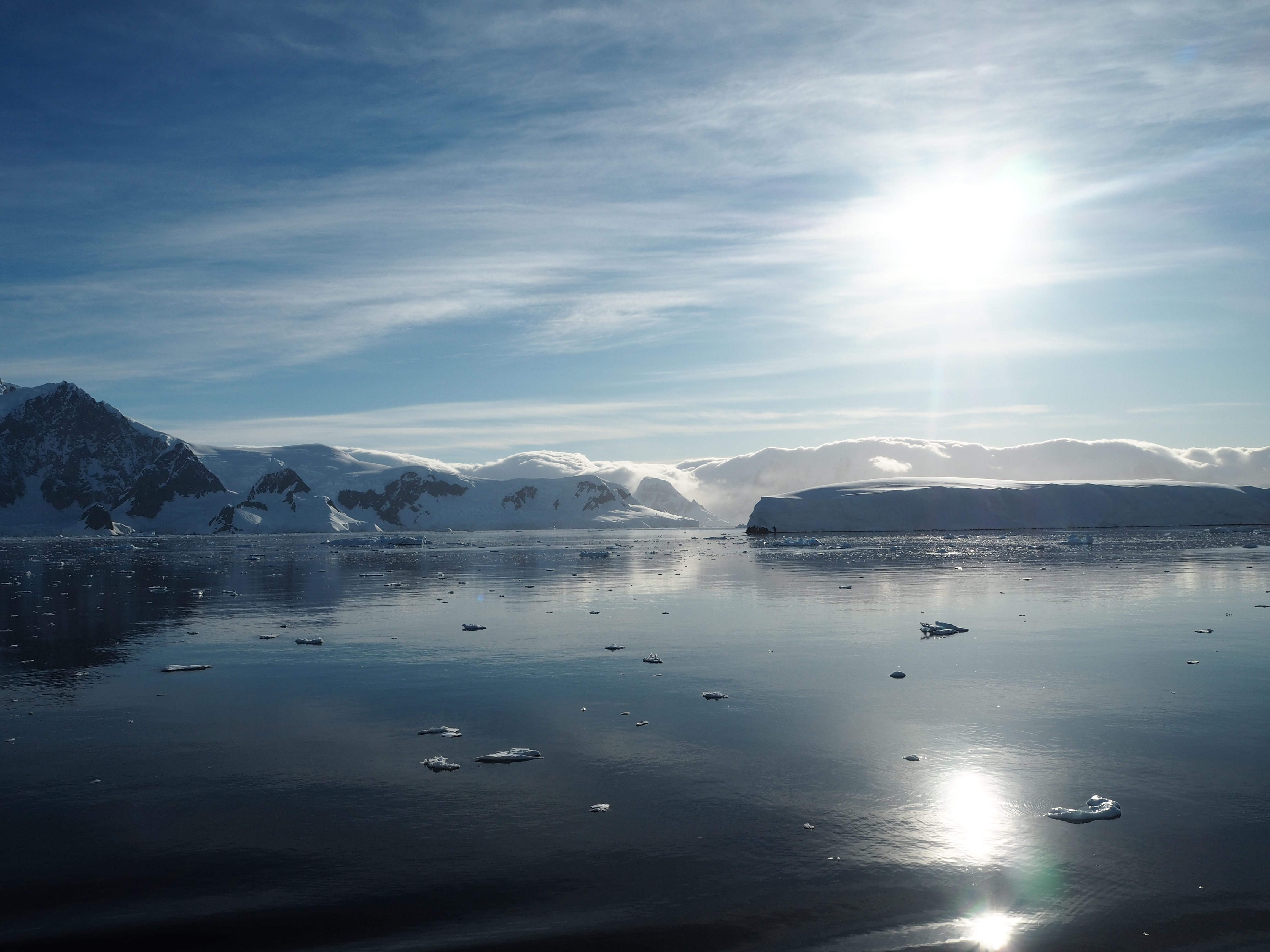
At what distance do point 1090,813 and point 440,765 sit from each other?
21.4ft

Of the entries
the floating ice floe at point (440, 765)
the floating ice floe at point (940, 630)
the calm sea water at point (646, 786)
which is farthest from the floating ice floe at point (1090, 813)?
the floating ice floe at point (940, 630)

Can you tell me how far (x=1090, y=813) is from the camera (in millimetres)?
7613

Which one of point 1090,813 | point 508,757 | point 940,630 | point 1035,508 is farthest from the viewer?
point 1035,508

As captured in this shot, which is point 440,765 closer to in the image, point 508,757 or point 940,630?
point 508,757

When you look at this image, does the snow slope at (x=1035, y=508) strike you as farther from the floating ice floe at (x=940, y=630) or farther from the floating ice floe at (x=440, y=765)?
the floating ice floe at (x=440, y=765)

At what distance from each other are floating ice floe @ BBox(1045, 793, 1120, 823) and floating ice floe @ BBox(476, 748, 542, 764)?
17.5 ft

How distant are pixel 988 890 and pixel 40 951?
6553 millimetres

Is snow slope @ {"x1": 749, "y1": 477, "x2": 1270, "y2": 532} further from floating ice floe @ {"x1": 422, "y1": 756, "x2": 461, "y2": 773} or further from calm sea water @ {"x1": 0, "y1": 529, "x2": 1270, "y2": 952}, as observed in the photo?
floating ice floe @ {"x1": 422, "y1": 756, "x2": 461, "y2": 773}

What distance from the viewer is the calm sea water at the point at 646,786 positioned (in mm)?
5938

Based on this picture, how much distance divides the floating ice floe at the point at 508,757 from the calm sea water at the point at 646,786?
0.48 ft

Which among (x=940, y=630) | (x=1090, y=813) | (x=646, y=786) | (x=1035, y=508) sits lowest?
(x=646, y=786)

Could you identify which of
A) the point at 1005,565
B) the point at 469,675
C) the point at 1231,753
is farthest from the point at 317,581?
the point at 1231,753

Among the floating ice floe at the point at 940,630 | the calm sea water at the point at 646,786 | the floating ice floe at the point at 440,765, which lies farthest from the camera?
the floating ice floe at the point at 940,630

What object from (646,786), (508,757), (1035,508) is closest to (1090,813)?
(646,786)
